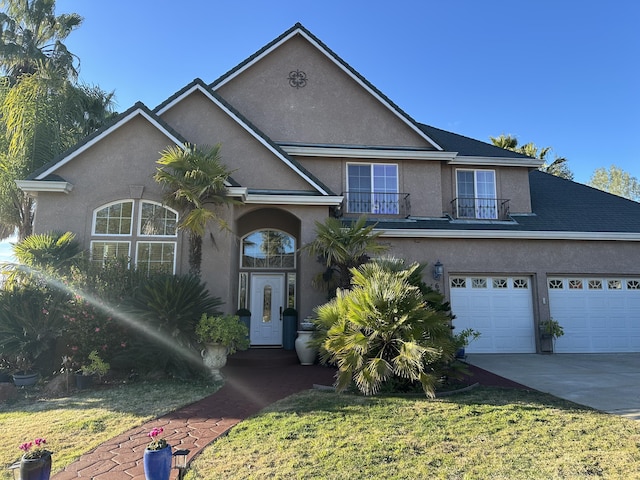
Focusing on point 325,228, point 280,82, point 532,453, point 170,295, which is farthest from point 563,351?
point 280,82

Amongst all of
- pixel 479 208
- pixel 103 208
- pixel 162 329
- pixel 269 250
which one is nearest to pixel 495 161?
pixel 479 208

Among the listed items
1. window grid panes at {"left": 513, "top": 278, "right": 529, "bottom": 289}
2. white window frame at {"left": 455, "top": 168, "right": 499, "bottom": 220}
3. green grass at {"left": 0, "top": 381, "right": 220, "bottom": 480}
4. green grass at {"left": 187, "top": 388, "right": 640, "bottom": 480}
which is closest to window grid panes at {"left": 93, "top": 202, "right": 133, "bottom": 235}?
green grass at {"left": 0, "top": 381, "right": 220, "bottom": 480}

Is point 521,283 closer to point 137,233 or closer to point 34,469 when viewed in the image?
point 137,233

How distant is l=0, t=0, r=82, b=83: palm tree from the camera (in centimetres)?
1920

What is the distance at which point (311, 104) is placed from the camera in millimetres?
15000

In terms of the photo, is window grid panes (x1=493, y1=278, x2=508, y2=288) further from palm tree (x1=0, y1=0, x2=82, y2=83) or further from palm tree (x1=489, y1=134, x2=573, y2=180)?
palm tree (x1=0, y1=0, x2=82, y2=83)

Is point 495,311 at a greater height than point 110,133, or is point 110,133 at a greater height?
point 110,133

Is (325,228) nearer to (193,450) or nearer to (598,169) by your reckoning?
(193,450)

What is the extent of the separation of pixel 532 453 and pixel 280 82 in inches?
552

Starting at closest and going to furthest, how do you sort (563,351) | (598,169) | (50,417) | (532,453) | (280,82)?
(532,453), (50,417), (563,351), (280,82), (598,169)

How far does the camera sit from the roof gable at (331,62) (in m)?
14.8

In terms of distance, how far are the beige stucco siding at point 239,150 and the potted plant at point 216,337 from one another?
176 inches

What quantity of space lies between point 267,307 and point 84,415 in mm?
7260

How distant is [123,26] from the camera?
44.0ft
